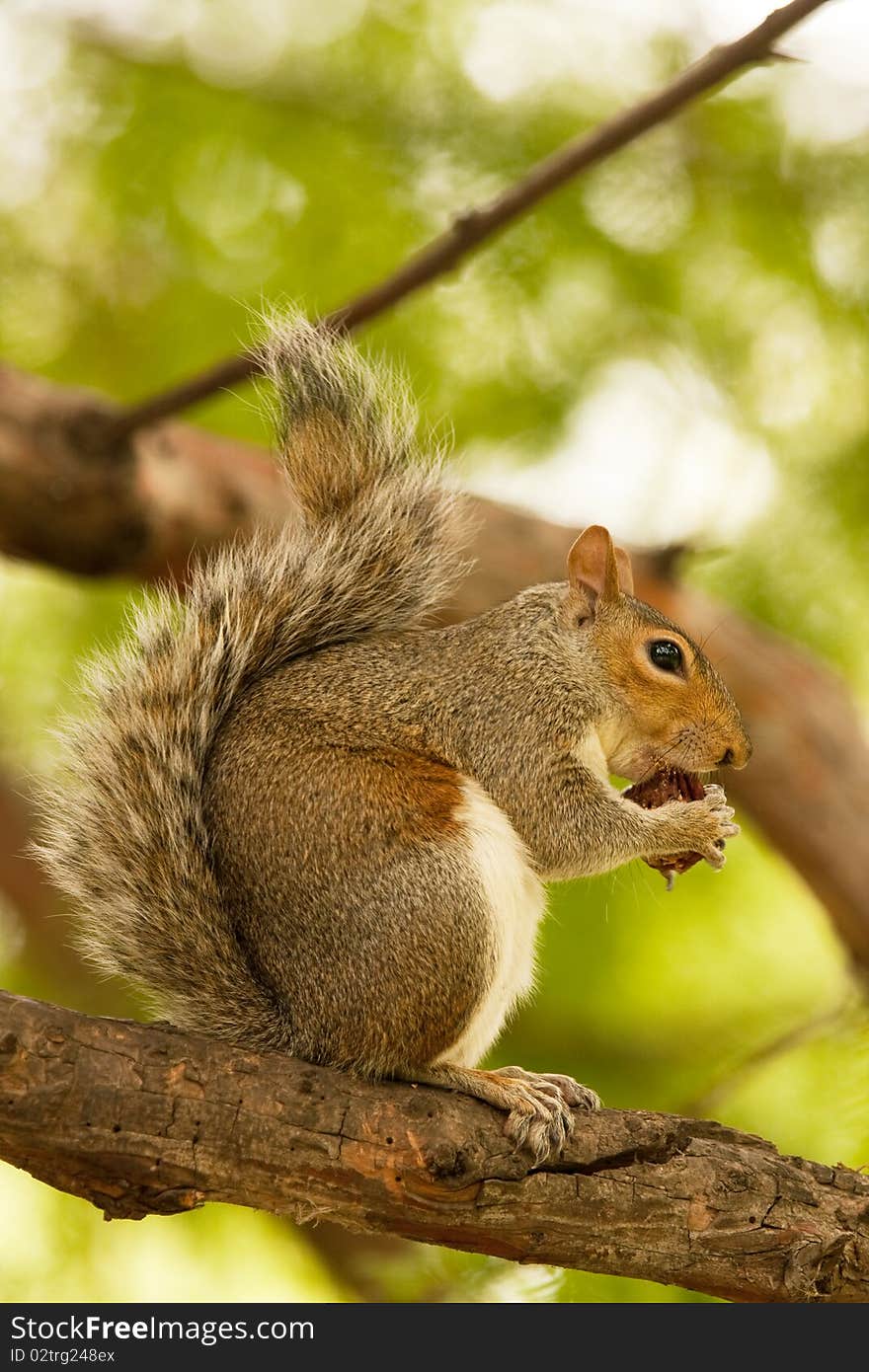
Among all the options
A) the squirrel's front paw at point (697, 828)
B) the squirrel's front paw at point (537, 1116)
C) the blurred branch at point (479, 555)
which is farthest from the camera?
the blurred branch at point (479, 555)

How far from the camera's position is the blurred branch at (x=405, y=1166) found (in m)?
1.79

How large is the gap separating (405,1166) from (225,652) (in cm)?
79

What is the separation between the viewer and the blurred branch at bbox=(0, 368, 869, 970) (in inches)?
142

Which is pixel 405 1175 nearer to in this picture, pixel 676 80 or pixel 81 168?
pixel 676 80

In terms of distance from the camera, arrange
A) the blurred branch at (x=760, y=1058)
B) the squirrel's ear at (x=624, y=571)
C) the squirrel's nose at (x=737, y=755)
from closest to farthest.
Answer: the squirrel's nose at (x=737, y=755), the squirrel's ear at (x=624, y=571), the blurred branch at (x=760, y=1058)

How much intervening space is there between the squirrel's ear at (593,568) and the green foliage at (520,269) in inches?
62.5

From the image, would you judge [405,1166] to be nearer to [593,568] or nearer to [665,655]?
[665,655]

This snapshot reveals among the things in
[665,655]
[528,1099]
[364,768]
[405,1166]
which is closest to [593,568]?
[665,655]

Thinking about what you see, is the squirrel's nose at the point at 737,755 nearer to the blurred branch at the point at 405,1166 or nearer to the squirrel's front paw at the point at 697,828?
the squirrel's front paw at the point at 697,828

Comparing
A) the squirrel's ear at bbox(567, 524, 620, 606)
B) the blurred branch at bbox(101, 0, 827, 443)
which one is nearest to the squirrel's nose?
the squirrel's ear at bbox(567, 524, 620, 606)

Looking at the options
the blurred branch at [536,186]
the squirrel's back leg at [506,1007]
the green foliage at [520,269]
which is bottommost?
the squirrel's back leg at [506,1007]

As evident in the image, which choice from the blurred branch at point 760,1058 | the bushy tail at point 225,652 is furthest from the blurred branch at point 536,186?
the blurred branch at point 760,1058

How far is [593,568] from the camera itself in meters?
2.50

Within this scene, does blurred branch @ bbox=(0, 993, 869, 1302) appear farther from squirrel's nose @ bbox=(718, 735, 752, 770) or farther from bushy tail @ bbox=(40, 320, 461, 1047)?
squirrel's nose @ bbox=(718, 735, 752, 770)
